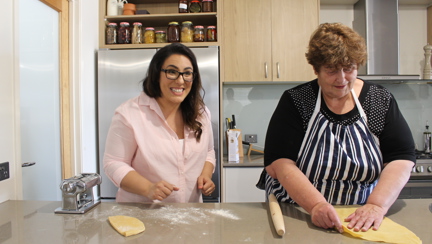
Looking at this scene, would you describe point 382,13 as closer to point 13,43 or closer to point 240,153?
point 240,153

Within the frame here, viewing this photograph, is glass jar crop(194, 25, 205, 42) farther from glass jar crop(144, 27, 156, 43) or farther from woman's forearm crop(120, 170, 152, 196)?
woman's forearm crop(120, 170, 152, 196)

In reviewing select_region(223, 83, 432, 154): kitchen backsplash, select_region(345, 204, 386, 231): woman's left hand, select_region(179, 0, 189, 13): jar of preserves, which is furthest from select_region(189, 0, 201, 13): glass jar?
select_region(345, 204, 386, 231): woman's left hand

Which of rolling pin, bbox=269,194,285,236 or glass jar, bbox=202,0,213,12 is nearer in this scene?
rolling pin, bbox=269,194,285,236

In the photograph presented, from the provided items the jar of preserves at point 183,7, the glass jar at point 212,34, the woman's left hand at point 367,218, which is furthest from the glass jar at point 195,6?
the woman's left hand at point 367,218

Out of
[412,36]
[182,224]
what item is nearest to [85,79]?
[182,224]

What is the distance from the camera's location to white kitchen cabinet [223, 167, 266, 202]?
2678 mm

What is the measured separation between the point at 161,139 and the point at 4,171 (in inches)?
26.0

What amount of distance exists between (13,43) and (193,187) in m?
1.02

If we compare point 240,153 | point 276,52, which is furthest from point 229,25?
point 240,153

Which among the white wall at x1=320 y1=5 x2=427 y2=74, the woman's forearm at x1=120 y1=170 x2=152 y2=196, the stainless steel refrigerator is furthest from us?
the white wall at x1=320 y1=5 x2=427 y2=74

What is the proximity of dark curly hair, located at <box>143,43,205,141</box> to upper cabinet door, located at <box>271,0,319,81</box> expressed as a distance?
57.4 inches

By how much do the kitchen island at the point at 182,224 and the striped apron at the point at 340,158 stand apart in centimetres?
13

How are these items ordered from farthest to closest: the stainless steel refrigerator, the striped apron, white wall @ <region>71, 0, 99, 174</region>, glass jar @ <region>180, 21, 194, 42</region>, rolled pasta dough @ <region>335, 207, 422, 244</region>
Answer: glass jar @ <region>180, 21, 194, 42</region> → the stainless steel refrigerator → white wall @ <region>71, 0, 99, 174</region> → the striped apron → rolled pasta dough @ <region>335, 207, 422, 244</region>

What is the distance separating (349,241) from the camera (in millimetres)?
899
